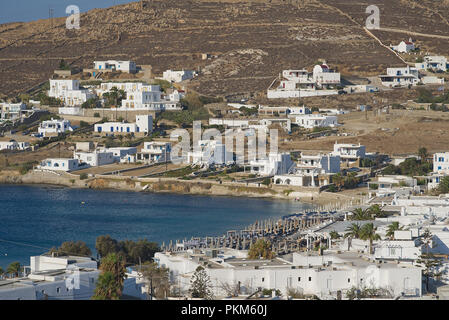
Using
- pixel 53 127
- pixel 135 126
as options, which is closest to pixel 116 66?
pixel 53 127

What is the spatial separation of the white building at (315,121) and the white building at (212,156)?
7.70 meters

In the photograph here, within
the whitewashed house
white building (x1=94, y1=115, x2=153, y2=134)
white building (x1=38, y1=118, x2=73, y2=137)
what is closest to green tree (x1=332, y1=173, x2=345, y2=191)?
the whitewashed house

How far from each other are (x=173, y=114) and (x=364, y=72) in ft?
51.3

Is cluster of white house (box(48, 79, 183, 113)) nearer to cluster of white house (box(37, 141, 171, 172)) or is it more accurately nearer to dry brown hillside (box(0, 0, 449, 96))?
dry brown hillside (box(0, 0, 449, 96))

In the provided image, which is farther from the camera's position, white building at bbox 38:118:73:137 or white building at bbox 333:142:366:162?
white building at bbox 38:118:73:137

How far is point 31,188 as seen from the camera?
143 ft

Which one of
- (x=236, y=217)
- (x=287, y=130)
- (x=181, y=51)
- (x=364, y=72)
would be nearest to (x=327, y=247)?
(x=236, y=217)

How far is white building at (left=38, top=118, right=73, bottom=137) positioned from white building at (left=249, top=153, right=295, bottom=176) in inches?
516

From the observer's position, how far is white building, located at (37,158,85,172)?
45.2 metres

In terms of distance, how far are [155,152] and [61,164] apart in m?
4.34

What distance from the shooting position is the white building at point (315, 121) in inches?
2005

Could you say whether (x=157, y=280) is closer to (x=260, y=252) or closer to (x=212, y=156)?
(x=260, y=252)

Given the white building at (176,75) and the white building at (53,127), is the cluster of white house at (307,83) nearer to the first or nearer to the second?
the white building at (176,75)
